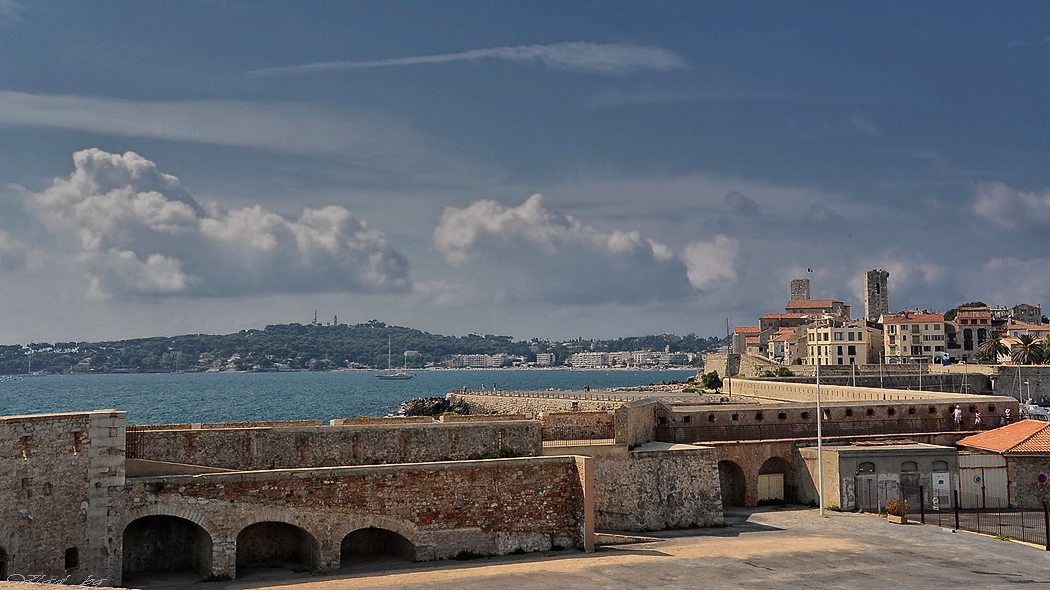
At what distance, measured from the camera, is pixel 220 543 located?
2409cm

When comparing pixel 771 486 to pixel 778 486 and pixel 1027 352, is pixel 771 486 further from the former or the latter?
pixel 1027 352

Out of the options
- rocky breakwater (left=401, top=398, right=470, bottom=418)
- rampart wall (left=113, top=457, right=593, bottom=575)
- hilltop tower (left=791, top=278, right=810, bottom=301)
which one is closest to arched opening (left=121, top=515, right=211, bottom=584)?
rampart wall (left=113, top=457, right=593, bottom=575)

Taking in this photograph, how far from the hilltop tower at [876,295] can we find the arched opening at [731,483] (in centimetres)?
13311

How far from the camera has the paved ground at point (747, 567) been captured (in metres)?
22.9

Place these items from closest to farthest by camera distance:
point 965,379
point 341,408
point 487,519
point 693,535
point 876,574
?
1. point 876,574
2. point 487,519
3. point 693,535
4. point 965,379
5. point 341,408

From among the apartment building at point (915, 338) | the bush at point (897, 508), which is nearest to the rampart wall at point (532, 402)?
the bush at point (897, 508)

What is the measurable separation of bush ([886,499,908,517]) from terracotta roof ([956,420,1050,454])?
6019 millimetres

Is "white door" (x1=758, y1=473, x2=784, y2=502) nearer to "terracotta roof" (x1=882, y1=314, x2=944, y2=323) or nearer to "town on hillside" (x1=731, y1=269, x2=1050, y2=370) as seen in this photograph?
"town on hillside" (x1=731, y1=269, x2=1050, y2=370)

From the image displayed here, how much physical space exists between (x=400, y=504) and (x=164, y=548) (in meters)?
6.95

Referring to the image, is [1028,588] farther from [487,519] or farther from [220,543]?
[220,543]

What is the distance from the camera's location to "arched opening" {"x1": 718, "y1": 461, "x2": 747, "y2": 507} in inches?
1489

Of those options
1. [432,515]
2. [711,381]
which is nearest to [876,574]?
[432,515]

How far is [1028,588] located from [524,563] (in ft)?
43.2

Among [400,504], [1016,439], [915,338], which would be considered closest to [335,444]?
[400,504]
